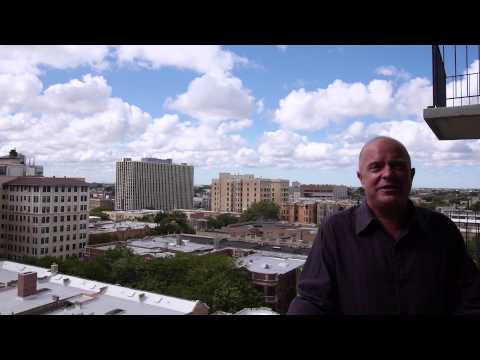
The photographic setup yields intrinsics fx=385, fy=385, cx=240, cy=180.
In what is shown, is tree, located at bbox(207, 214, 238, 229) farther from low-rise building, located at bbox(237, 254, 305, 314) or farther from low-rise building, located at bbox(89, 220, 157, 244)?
low-rise building, located at bbox(237, 254, 305, 314)

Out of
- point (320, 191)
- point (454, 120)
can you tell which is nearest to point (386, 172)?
point (454, 120)

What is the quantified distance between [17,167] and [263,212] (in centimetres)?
1569

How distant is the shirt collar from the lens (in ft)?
3.06

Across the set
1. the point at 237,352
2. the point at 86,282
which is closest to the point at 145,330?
the point at 237,352

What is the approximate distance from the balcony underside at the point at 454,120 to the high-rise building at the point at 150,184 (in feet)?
83.9

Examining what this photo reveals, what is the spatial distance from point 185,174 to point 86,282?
77.9ft

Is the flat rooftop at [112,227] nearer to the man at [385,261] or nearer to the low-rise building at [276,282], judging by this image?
the low-rise building at [276,282]

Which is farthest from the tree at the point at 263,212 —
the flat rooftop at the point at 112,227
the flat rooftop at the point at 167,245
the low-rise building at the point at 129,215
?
the flat rooftop at the point at 167,245

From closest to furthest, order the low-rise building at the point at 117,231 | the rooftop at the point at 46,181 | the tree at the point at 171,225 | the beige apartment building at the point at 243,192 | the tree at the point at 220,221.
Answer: the rooftop at the point at 46,181
the low-rise building at the point at 117,231
the tree at the point at 171,225
the tree at the point at 220,221
the beige apartment building at the point at 243,192

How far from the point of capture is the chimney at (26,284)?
293 inches

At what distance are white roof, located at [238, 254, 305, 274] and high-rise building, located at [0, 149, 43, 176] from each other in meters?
9.61

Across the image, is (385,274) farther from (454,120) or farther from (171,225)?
(171,225)

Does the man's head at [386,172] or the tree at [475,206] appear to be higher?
the man's head at [386,172]
